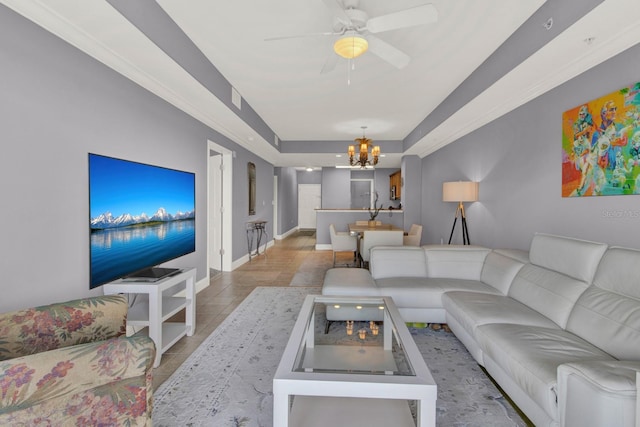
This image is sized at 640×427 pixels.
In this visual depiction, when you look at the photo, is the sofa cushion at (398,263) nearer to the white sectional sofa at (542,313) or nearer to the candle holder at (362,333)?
the white sectional sofa at (542,313)

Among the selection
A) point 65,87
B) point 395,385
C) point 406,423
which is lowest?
point 406,423

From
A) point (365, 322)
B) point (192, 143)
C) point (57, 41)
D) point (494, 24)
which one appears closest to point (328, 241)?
point (192, 143)

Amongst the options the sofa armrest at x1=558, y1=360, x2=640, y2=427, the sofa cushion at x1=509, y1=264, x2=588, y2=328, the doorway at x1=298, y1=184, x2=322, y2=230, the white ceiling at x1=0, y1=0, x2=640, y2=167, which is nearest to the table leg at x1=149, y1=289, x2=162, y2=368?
the white ceiling at x1=0, y1=0, x2=640, y2=167

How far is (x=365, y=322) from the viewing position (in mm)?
2627

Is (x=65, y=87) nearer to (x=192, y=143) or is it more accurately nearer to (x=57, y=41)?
(x=57, y=41)

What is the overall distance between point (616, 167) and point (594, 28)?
101 centimetres

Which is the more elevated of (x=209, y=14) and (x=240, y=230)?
(x=209, y=14)

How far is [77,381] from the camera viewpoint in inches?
37.9

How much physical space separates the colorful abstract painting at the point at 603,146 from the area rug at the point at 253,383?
172cm

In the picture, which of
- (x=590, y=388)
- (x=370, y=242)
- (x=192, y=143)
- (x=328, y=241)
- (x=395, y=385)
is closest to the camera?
(x=590, y=388)

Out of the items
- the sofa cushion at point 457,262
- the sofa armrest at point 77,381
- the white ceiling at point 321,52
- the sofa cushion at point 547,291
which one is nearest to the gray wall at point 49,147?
the white ceiling at point 321,52

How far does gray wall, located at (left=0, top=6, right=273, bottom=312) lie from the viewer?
1686mm

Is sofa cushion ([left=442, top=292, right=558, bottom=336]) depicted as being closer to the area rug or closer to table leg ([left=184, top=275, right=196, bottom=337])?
the area rug

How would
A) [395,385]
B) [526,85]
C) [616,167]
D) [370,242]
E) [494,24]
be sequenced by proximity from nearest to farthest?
[395,385] → [616,167] → [494,24] → [526,85] → [370,242]
